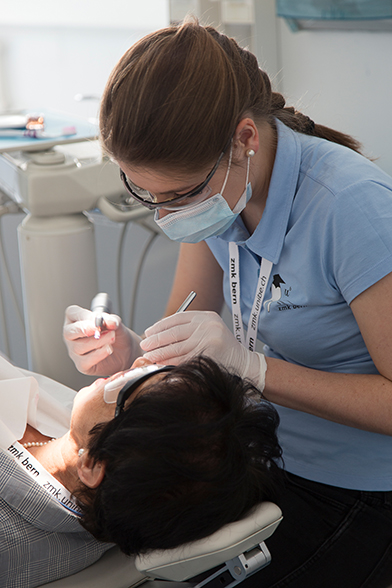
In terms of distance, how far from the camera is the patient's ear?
0.92m

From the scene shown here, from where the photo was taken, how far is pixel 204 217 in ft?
3.45

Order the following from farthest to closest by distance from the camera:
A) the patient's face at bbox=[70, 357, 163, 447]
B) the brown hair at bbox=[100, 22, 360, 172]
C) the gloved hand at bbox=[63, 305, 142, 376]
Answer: the gloved hand at bbox=[63, 305, 142, 376] → the patient's face at bbox=[70, 357, 163, 447] → the brown hair at bbox=[100, 22, 360, 172]

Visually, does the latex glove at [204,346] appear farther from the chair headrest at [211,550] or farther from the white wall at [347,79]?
the white wall at [347,79]

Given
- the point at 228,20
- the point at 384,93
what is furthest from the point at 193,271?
the point at 228,20

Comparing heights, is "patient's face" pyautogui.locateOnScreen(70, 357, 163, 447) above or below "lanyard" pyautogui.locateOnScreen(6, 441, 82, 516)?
above

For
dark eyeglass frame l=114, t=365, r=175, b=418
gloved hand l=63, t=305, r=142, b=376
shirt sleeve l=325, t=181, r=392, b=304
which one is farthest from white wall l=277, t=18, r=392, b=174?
dark eyeglass frame l=114, t=365, r=175, b=418

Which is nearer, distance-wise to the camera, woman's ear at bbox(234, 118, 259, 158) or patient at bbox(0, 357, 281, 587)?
patient at bbox(0, 357, 281, 587)

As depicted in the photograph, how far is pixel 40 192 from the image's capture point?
5.00ft

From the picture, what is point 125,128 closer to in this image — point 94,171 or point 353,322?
point 353,322

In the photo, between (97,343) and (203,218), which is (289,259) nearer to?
(203,218)

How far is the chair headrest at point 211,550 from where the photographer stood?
0.78 m

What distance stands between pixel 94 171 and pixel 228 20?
3.31 ft

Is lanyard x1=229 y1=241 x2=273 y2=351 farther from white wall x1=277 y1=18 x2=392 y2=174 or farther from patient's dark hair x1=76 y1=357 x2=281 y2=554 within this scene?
white wall x1=277 y1=18 x2=392 y2=174

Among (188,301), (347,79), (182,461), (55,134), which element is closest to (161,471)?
(182,461)
